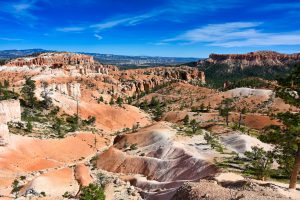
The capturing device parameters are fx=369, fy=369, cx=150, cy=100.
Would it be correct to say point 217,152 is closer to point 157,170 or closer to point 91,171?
point 157,170

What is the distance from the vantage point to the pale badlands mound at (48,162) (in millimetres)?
52134

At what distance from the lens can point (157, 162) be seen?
176ft

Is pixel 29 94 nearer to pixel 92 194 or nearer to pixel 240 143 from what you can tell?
pixel 240 143

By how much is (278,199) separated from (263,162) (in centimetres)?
1939

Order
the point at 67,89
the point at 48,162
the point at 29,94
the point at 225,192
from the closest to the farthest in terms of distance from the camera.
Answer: the point at 225,192 < the point at 48,162 < the point at 29,94 < the point at 67,89

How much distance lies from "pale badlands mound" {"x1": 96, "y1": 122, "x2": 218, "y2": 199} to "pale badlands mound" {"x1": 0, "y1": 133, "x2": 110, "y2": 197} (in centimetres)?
606

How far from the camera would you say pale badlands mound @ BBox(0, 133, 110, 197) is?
5213cm

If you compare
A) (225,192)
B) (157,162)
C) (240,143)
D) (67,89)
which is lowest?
(157,162)

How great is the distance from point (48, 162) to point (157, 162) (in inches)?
943

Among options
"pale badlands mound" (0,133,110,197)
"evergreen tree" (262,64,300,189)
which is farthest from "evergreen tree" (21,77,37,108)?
"evergreen tree" (262,64,300,189)

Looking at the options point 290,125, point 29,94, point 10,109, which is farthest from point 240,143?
point 29,94

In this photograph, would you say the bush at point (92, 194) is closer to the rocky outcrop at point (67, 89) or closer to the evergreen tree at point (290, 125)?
the evergreen tree at point (290, 125)

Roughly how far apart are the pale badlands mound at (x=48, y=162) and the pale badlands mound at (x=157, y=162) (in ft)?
19.9

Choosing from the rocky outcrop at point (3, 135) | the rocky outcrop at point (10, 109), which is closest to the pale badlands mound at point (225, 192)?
the rocky outcrop at point (3, 135)
